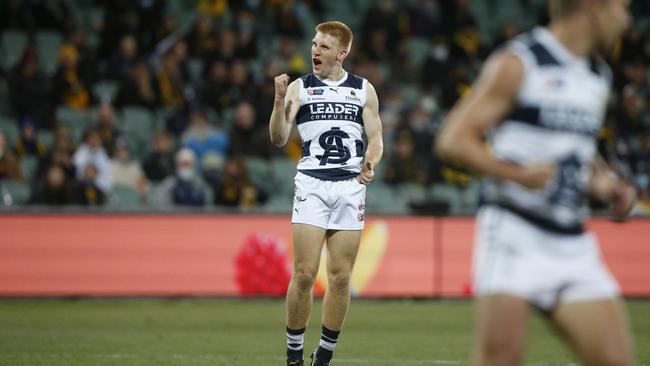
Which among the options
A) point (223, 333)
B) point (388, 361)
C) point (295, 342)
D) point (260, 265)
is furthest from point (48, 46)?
point (295, 342)

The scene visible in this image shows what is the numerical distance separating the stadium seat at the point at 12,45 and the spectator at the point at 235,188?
205 inches

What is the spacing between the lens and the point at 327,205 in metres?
8.84

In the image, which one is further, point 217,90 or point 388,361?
point 217,90

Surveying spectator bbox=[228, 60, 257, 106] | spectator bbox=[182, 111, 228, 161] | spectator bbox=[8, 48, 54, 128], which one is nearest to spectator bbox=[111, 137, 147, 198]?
spectator bbox=[182, 111, 228, 161]

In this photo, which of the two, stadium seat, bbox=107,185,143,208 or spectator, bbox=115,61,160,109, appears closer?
stadium seat, bbox=107,185,143,208

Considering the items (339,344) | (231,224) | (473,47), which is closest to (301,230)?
(339,344)

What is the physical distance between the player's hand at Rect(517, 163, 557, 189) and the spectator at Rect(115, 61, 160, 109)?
51.3ft

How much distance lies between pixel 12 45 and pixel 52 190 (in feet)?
16.4

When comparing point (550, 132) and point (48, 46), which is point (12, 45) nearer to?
point (48, 46)

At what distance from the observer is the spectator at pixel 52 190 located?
680 inches

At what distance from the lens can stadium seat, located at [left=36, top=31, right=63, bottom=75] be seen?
21297 millimetres

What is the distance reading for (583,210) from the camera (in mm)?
4973

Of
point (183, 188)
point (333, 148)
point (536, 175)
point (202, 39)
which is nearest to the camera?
point (536, 175)

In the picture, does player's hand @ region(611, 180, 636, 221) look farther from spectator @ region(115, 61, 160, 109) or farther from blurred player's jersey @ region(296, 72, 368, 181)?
spectator @ region(115, 61, 160, 109)
